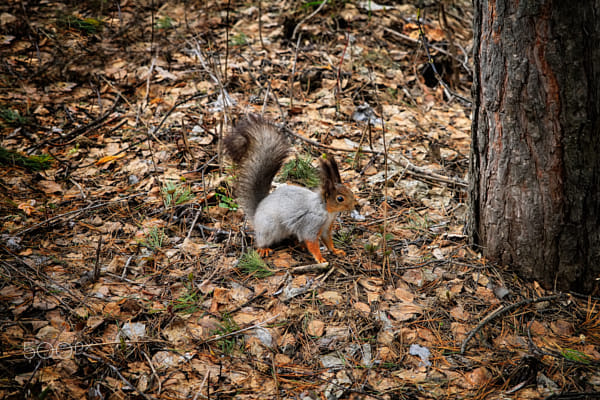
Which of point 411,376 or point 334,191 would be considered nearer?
point 411,376

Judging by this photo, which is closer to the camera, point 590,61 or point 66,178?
point 590,61

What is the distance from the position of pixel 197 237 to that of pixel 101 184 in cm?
108

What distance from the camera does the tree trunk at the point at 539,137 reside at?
2213mm

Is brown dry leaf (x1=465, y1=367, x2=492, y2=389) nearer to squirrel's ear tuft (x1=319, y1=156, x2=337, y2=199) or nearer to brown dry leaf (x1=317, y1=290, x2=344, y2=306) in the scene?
brown dry leaf (x1=317, y1=290, x2=344, y2=306)

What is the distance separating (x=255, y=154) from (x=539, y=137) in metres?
1.64

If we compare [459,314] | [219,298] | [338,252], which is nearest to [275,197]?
[338,252]

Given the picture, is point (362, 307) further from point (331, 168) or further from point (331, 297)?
point (331, 168)

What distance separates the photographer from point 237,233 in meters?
3.10

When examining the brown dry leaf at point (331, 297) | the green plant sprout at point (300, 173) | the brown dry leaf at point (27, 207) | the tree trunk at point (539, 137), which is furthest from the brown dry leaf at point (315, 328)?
the brown dry leaf at point (27, 207)

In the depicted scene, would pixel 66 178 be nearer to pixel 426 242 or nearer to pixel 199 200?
pixel 199 200

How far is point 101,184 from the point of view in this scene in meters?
3.61

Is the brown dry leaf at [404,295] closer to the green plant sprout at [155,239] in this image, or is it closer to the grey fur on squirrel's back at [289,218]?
the grey fur on squirrel's back at [289,218]

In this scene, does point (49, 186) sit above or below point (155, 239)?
above

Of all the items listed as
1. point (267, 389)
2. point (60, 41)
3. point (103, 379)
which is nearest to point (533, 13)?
point (267, 389)
